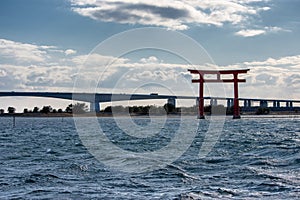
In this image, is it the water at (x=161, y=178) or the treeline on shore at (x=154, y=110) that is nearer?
the water at (x=161, y=178)

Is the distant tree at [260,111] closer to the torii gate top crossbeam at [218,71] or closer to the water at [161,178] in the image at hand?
the torii gate top crossbeam at [218,71]

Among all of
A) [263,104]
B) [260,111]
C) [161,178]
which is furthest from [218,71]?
[161,178]

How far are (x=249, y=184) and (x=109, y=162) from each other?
7.29 meters

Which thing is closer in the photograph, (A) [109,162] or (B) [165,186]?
(B) [165,186]

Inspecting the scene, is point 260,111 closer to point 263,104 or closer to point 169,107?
point 263,104

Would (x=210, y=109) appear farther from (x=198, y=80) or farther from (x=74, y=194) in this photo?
(x=74, y=194)

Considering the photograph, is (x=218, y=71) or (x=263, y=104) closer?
(x=218, y=71)

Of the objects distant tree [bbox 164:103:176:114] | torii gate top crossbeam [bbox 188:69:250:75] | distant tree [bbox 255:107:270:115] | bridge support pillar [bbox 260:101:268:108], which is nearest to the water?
torii gate top crossbeam [bbox 188:69:250:75]

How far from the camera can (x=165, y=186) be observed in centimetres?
1516

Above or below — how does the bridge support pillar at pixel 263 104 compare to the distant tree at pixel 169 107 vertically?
above

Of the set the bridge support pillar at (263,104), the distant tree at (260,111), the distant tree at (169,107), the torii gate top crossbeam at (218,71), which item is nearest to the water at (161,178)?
the torii gate top crossbeam at (218,71)

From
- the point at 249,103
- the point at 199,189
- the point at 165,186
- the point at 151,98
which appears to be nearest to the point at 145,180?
the point at 165,186

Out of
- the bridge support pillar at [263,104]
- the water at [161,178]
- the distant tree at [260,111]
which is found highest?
the bridge support pillar at [263,104]

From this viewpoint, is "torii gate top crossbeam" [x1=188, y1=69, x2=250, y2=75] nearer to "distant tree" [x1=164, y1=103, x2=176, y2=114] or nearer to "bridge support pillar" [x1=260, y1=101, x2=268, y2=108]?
"distant tree" [x1=164, y1=103, x2=176, y2=114]
